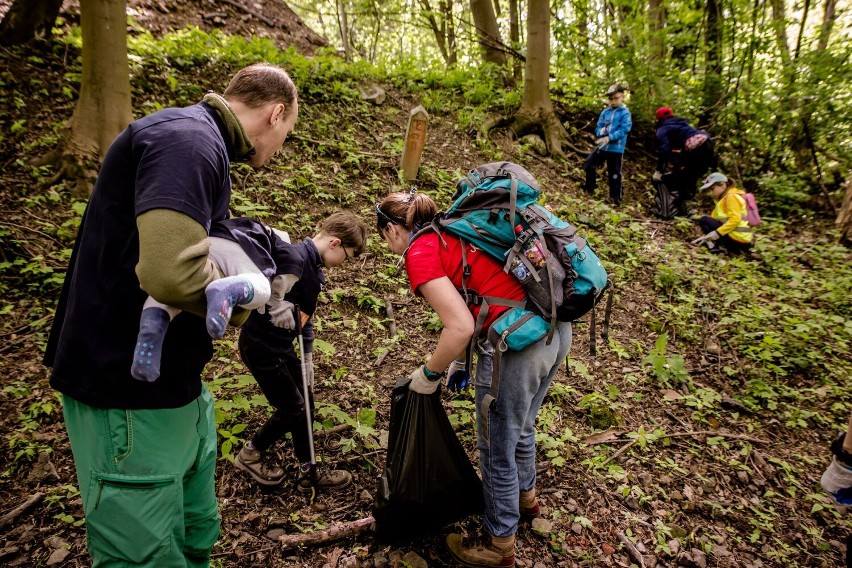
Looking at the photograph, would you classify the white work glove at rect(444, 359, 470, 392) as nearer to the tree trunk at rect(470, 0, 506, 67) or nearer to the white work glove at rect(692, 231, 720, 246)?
the white work glove at rect(692, 231, 720, 246)

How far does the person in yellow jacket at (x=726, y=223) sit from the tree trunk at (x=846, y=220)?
1893mm

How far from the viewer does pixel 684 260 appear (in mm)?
7387

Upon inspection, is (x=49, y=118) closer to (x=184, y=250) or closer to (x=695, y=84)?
(x=184, y=250)

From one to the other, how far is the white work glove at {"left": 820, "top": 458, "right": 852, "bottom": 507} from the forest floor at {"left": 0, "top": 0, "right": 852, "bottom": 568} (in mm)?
1343

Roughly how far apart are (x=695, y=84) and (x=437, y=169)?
7445mm

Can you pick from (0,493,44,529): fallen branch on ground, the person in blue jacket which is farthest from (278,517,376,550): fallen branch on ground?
the person in blue jacket

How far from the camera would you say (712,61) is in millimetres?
10594

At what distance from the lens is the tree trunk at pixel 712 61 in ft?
34.7

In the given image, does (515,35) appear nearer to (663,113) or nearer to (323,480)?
(663,113)

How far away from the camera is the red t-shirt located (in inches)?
93.5

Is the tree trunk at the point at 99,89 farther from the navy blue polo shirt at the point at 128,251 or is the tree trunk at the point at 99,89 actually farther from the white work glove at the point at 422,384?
the white work glove at the point at 422,384

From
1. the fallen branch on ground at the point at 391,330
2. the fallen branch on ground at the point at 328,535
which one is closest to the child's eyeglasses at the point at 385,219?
the fallen branch on ground at the point at 328,535

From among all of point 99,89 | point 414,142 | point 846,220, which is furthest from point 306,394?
point 846,220

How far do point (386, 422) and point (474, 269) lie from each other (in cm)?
198
